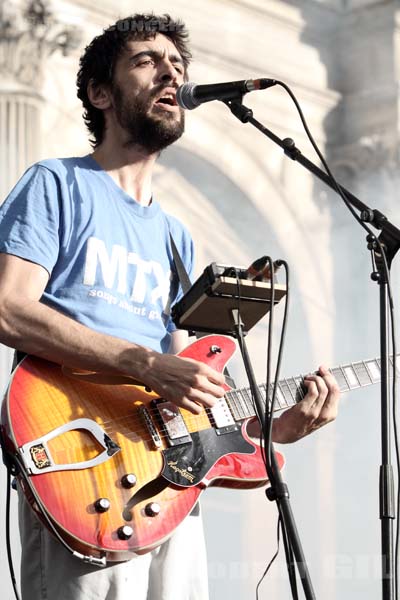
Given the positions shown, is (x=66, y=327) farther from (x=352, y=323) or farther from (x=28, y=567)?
(x=352, y=323)

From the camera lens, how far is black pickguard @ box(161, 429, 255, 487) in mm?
2436

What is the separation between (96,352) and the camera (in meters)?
2.39

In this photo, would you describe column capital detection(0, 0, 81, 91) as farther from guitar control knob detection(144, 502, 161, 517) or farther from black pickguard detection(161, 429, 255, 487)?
guitar control knob detection(144, 502, 161, 517)

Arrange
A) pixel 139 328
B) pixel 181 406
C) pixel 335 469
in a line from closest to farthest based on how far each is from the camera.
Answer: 1. pixel 181 406
2. pixel 139 328
3. pixel 335 469

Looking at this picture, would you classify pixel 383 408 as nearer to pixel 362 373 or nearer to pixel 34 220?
pixel 362 373

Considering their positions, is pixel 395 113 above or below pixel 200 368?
above

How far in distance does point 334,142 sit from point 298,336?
5.71 ft

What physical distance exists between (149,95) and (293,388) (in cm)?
87

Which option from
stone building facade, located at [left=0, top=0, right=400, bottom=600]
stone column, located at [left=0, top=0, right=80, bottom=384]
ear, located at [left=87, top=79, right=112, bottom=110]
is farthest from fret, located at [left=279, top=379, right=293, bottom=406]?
stone building facade, located at [left=0, top=0, right=400, bottom=600]

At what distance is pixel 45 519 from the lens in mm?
2242

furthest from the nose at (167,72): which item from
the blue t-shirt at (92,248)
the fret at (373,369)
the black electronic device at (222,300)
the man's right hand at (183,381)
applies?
the fret at (373,369)

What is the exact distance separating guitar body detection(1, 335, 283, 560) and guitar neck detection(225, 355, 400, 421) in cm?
7

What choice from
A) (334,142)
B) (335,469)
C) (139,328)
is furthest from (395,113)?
(139,328)

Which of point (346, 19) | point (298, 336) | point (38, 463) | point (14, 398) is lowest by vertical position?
point (38, 463)
